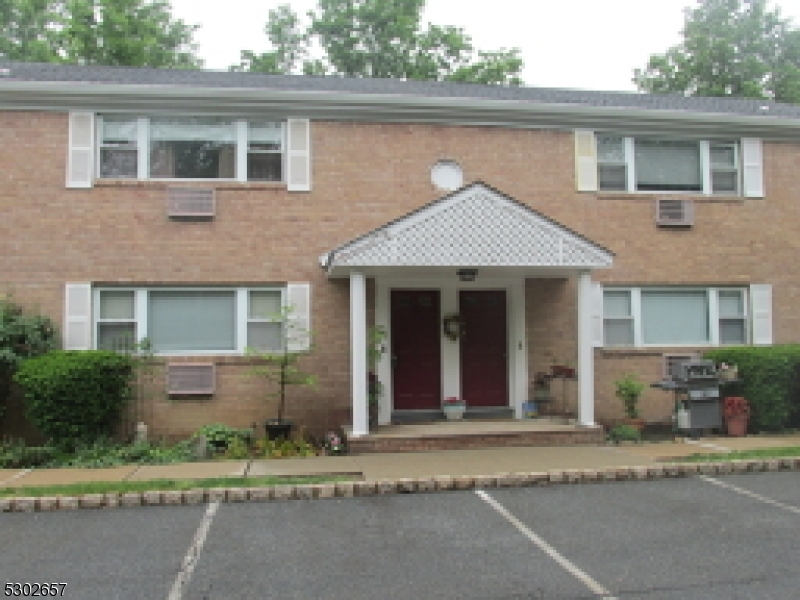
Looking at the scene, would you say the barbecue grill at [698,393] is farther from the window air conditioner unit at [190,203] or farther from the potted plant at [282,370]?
the window air conditioner unit at [190,203]

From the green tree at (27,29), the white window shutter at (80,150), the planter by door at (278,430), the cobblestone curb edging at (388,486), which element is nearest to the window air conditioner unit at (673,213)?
the cobblestone curb edging at (388,486)

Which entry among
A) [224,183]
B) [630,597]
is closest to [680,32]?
[224,183]

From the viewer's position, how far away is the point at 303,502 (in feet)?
22.0

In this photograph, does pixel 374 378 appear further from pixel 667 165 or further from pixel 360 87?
pixel 667 165

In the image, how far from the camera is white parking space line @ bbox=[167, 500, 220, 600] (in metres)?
4.51

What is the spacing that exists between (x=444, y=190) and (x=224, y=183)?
365cm

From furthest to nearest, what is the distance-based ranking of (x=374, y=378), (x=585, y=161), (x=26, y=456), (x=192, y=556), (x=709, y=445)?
(x=585, y=161), (x=374, y=378), (x=709, y=445), (x=26, y=456), (x=192, y=556)

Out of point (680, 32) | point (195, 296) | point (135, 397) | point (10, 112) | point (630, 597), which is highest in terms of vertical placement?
point (680, 32)

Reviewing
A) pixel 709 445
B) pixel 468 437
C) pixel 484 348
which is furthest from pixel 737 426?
pixel 468 437

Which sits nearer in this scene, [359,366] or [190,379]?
[359,366]

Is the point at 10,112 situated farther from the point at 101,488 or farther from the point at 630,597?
the point at 630,597

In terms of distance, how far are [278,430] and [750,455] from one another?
639cm

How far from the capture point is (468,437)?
9.11 meters

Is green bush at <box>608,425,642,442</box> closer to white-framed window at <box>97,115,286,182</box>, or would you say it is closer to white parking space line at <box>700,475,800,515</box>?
white parking space line at <box>700,475,800,515</box>
